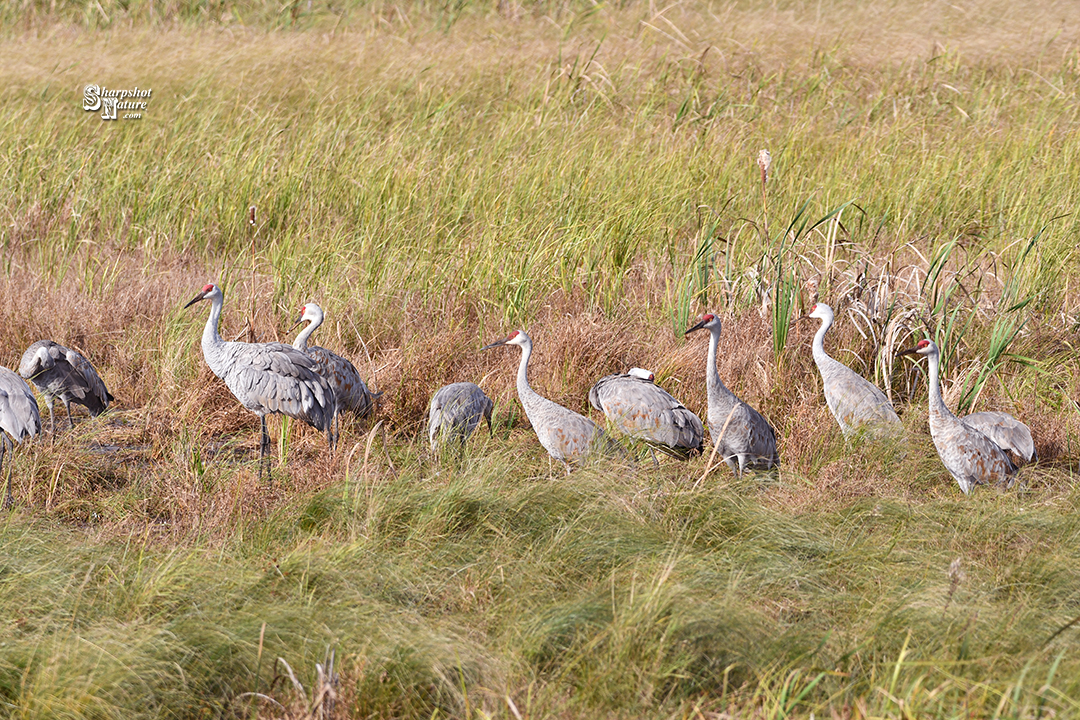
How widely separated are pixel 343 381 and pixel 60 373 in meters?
1.44

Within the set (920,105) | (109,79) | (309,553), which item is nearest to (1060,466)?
(309,553)

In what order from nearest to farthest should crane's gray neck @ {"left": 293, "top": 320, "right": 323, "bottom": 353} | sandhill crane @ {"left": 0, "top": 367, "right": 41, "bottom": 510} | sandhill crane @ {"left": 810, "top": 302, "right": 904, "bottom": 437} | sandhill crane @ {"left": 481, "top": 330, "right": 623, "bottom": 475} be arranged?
sandhill crane @ {"left": 0, "top": 367, "right": 41, "bottom": 510} < sandhill crane @ {"left": 481, "top": 330, "right": 623, "bottom": 475} < sandhill crane @ {"left": 810, "top": 302, "right": 904, "bottom": 437} < crane's gray neck @ {"left": 293, "top": 320, "right": 323, "bottom": 353}

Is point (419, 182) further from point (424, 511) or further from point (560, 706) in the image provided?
point (560, 706)

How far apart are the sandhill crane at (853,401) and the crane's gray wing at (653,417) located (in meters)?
0.76

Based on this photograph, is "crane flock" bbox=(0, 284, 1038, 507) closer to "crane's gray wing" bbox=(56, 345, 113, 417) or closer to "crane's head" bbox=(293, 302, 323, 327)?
"crane's gray wing" bbox=(56, 345, 113, 417)

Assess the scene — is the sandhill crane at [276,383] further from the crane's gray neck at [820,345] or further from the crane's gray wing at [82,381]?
the crane's gray neck at [820,345]

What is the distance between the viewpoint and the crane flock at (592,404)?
4895 millimetres

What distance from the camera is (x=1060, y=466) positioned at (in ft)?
17.7

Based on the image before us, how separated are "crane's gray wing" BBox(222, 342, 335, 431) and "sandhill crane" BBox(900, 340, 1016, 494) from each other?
283cm

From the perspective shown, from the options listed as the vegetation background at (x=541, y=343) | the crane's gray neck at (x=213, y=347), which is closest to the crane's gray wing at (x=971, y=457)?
the vegetation background at (x=541, y=343)

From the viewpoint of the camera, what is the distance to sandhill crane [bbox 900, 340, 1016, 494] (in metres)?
4.80

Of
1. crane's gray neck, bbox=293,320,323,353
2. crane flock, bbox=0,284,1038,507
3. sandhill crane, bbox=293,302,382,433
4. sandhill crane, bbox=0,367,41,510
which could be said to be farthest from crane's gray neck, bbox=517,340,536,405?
sandhill crane, bbox=0,367,41,510

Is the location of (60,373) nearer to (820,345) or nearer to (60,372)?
(60,372)

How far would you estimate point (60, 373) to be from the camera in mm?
5664
